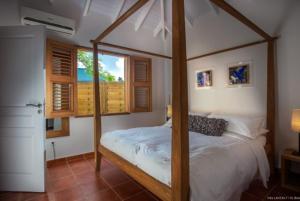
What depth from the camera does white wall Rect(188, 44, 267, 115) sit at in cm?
273

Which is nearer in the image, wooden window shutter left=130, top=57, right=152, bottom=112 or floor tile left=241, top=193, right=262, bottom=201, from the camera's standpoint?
floor tile left=241, top=193, right=262, bottom=201

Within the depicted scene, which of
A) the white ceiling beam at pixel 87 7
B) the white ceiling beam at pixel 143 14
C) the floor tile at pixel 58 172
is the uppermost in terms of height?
the white ceiling beam at pixel 143 14

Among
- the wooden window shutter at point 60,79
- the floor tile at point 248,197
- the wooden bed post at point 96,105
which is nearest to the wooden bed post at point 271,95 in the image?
the floor tile at point 248,197

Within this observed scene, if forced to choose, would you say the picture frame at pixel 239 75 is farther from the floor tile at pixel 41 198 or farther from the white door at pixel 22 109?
the floor tile at pixel 41 198

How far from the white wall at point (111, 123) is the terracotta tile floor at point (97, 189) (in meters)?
0.49

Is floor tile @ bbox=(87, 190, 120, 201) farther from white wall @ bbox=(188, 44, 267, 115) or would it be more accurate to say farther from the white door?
white wall @ bbox=(188, 44, 267, 115)

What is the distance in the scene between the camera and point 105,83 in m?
3.79

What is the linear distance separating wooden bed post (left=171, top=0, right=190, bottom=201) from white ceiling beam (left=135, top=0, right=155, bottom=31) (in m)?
2.46

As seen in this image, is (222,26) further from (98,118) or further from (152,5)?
(98,118)

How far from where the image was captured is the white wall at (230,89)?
273 cm

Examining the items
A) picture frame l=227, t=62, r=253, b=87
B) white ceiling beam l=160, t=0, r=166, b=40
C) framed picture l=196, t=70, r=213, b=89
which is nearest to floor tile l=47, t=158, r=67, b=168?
framed picture l=196, t=70, r=213, b=89

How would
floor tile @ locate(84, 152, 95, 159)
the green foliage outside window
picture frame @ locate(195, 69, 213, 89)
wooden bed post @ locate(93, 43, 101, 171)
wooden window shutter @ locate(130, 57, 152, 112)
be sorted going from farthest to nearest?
1. wooden window shutter @ locate(130, 57, 152, 112)
2. the green foliage outside window
3. picture frame @ locate(195, 69, 213, 89)
4. floor tile @ locate(84, 152, 95, 159)
5. wooden bed post @ locate(93, 43, 101, 171)

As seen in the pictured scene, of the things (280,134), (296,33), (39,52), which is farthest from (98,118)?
(296,33)

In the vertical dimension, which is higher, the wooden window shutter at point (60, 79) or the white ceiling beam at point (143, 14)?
the white ceiling beam at point (143, 14)
